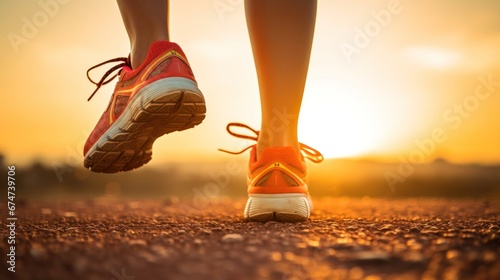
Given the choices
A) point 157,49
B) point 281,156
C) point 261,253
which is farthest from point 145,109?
point 261,253

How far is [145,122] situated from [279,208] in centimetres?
70

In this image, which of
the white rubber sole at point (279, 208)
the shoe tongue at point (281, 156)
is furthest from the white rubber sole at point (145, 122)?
the white rubber sole at point (279, 208)

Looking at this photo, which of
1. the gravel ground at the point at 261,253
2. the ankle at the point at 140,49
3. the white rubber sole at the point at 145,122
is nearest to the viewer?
the gravel ground at the point at 261,253

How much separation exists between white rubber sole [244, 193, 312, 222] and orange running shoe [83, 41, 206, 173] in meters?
0.48

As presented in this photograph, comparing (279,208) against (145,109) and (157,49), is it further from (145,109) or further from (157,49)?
(157,49)

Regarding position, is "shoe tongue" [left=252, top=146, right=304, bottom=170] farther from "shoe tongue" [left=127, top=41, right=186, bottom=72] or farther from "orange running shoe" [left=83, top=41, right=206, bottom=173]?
"shoe tongue" [left=127, top=41, right=186, bottom=72]

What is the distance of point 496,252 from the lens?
1.42 m

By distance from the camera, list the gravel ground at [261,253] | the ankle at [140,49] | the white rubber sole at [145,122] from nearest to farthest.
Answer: the gravel ground at [261,253], the white rubber sole at [145,122], the ankle at [140,49]

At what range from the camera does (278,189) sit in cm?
226

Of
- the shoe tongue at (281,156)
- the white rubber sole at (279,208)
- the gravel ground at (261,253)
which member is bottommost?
the gravel ground at (261,253)

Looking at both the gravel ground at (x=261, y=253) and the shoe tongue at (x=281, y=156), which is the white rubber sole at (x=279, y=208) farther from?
the gravel ground at (x=261, y=253)

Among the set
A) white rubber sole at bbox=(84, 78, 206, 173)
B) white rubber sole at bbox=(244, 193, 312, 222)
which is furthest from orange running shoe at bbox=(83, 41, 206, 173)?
white rubber sole at bbox=(244, 193, 312, 222)

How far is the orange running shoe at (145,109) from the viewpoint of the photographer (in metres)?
2.20

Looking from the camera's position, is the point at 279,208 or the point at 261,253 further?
the point at 279,208
